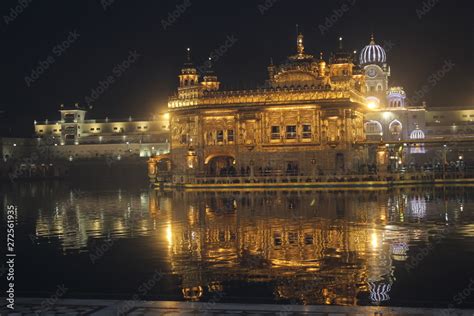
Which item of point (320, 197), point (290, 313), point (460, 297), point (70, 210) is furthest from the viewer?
point (320, 197)

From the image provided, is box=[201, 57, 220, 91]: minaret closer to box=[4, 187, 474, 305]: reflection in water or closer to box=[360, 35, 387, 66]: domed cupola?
box=[4, 187, 474, 305]: reflection in water

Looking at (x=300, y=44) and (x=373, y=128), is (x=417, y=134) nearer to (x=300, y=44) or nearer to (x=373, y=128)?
(x=373, y=128)

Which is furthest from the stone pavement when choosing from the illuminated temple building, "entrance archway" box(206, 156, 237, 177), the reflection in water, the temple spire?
the temple spire

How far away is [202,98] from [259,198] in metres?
21.8

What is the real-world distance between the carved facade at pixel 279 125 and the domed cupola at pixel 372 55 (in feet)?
154

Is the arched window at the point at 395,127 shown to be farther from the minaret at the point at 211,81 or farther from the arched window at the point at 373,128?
the minaret at the point at 211,81

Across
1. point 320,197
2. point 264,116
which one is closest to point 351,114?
point 264,116

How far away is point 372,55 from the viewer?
111750 mm

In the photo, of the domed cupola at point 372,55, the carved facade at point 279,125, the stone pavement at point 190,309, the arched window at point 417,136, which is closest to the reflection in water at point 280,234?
the stone pavement at point 190,309

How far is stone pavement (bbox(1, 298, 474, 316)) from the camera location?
40.3ft

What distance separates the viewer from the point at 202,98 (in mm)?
64625

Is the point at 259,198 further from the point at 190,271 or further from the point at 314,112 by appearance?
Answer: the point at 190,271

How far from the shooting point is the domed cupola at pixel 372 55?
365 feet

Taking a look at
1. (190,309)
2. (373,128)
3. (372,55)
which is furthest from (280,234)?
(372,55)
